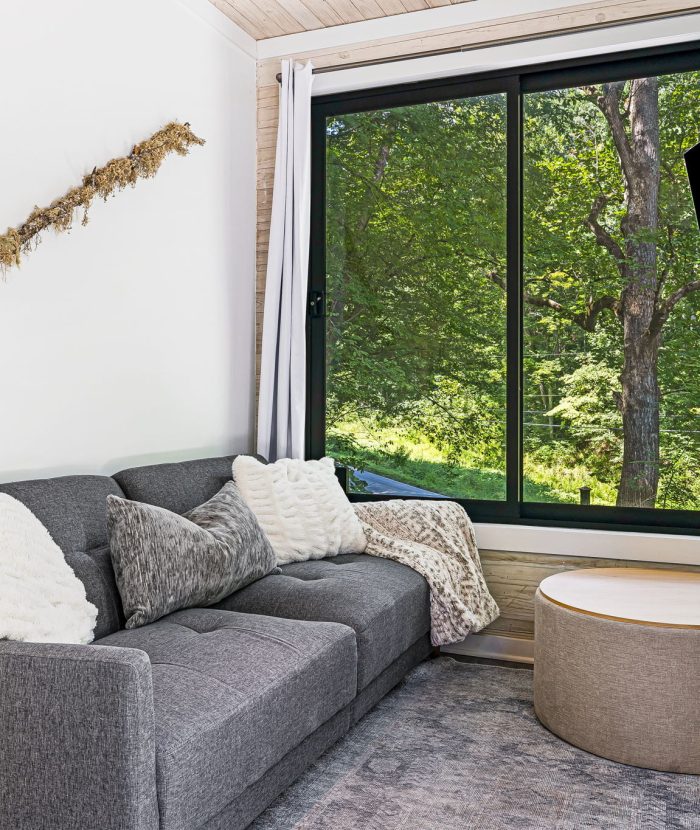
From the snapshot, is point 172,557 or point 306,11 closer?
point 172,557

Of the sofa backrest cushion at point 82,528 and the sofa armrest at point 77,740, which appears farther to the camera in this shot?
the sofa backrest cushion at point 82,528

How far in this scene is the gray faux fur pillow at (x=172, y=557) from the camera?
222cm

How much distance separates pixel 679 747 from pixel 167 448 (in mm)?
1985

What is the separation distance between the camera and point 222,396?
3.50 meters

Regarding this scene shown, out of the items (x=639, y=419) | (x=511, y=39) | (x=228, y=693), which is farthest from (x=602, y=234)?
(x=228, y=693)

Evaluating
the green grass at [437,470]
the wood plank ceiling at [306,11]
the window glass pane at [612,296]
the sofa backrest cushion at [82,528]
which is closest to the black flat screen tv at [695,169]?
the window glass pane at [612,296]

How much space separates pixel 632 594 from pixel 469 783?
80 cm

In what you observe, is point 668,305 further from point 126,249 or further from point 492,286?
point 126,249

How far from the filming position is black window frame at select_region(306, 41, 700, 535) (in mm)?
3145

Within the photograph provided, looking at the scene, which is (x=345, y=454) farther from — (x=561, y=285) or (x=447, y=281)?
(x=561, y=285)

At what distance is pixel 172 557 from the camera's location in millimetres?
2283

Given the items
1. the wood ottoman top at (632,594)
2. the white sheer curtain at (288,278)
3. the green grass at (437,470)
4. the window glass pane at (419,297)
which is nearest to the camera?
the wood ottoman top at (632,594)

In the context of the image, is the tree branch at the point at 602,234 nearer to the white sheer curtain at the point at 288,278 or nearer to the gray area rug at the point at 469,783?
the white sheer curtain at the point at 288,278

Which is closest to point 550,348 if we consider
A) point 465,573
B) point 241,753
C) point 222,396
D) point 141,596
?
point 465,573
